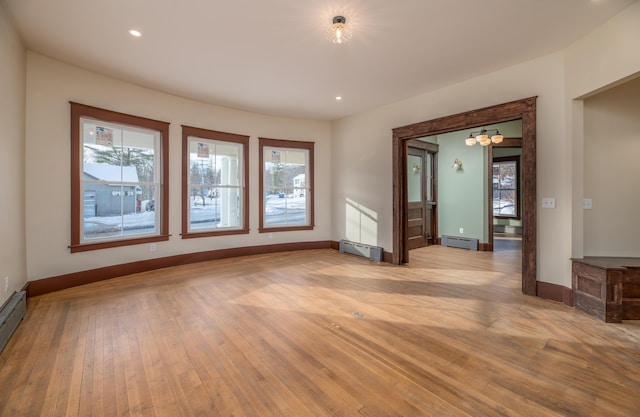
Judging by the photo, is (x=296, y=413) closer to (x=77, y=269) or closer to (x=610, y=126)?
(x=77, y=269)

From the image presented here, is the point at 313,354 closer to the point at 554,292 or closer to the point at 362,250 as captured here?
the point at 554,292

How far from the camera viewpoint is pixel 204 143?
5543 millimetres

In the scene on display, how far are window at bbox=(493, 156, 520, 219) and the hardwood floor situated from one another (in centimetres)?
680

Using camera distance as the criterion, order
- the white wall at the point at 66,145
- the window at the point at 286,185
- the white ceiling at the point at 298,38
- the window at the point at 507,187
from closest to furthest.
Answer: the white ceiling at the point at 298,38, the white wall at the point at 66,145, the window at the point at 286,185, the window at the point at 507,187

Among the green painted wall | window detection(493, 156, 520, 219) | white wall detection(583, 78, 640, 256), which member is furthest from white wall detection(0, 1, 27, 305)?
window detection(493, 156, 520, 219)

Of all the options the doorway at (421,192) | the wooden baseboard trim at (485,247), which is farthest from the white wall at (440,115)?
the wooden baseboard trim at (485,247)

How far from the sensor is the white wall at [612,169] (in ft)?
11.3

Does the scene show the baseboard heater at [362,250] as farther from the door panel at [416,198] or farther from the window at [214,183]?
the window at [214,183]

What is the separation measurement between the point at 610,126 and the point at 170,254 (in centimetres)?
652

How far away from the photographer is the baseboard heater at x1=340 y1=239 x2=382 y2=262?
5637mm

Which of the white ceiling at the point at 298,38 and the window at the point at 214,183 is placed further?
the window at the point at 214,183

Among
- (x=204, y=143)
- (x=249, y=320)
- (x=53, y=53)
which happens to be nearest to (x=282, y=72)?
(x=204, y=143)

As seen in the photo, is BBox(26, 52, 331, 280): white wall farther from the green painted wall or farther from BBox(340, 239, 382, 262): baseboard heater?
the green painted wall

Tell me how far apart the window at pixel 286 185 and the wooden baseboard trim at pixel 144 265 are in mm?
427
